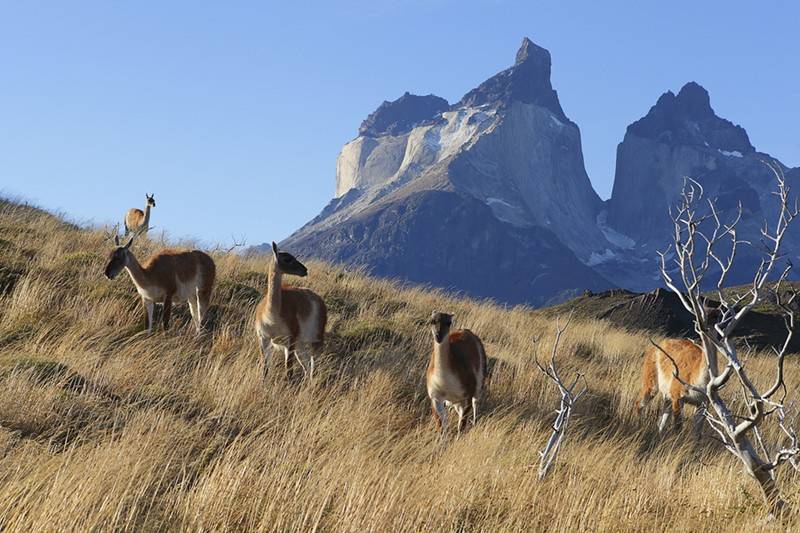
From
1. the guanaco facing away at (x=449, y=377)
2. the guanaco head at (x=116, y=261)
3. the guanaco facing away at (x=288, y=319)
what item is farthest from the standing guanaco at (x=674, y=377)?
the guanaco head at (x=116, y=261)

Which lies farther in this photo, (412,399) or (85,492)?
(412,399)

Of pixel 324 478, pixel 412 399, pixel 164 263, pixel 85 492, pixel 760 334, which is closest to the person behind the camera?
pixel 85 492

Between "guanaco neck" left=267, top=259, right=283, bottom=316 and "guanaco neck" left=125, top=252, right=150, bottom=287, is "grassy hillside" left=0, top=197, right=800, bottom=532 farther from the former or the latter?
"guanaco neck" left=267, top=259, right=283, bottom=316

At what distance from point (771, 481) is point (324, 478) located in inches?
113

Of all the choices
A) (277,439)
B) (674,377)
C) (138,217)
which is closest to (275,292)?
(277,439)

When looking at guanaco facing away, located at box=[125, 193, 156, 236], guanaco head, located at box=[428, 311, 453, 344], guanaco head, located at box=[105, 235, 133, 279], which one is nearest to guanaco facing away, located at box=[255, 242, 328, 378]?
guanaco head, located at box=[428, 311, 453, 344]

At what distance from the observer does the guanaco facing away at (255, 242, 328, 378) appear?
30.8 ft

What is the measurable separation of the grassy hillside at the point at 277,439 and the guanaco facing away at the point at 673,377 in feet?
0.92

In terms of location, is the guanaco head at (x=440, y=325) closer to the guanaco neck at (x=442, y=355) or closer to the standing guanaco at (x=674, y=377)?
the guanaco neck at (x=442, y=355)

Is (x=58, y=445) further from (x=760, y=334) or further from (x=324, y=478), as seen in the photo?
(x=760, y=334)

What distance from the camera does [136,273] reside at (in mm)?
10273

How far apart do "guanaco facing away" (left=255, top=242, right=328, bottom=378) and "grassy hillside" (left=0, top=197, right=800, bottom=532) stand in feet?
0.95

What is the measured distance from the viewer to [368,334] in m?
11.5

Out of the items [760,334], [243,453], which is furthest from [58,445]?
[760,334]
